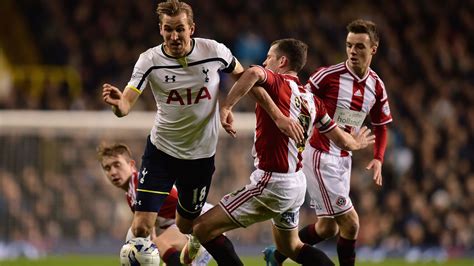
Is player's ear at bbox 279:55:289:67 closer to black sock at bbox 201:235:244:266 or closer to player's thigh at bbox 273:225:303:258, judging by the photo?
player's thigh at bbox 273:225:303:258

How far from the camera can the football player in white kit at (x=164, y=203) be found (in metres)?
9.56

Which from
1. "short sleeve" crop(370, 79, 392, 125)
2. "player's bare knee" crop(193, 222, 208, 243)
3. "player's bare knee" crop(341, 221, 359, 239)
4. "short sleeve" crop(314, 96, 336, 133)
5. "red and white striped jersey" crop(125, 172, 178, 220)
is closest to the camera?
"player's bare knee" crop(193, 222, 208, 243)

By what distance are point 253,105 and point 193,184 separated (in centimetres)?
951

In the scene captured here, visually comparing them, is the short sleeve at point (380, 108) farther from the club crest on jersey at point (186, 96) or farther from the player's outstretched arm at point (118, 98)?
the player's outstretched arm at point (118, 98)

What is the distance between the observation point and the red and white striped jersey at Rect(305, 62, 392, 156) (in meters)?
9.50

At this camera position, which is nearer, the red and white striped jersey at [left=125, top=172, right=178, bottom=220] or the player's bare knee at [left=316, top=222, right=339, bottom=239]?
the red and white striped jersey at [left=125, top=172, right=178, bottom=220]

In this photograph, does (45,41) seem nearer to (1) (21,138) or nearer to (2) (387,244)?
(1) (21,138)

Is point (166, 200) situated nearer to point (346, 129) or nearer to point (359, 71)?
point (346, 129)

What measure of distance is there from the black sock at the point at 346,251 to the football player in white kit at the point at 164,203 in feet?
4.00

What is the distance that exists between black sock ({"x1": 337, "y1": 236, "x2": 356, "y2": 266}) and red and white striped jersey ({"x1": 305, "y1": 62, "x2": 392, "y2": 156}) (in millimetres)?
800

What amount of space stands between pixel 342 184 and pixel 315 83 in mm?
950

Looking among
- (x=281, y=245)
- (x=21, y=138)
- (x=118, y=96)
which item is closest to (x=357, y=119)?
(x=281, y=245)

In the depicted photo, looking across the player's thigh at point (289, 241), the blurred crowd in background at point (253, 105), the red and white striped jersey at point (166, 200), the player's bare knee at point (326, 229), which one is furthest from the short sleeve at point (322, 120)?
the blurred crowd in background at point (253, 105)

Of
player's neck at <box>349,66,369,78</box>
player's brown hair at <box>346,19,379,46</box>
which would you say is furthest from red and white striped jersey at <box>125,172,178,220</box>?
player's brown hair at <box>346,19,379,46</box>
